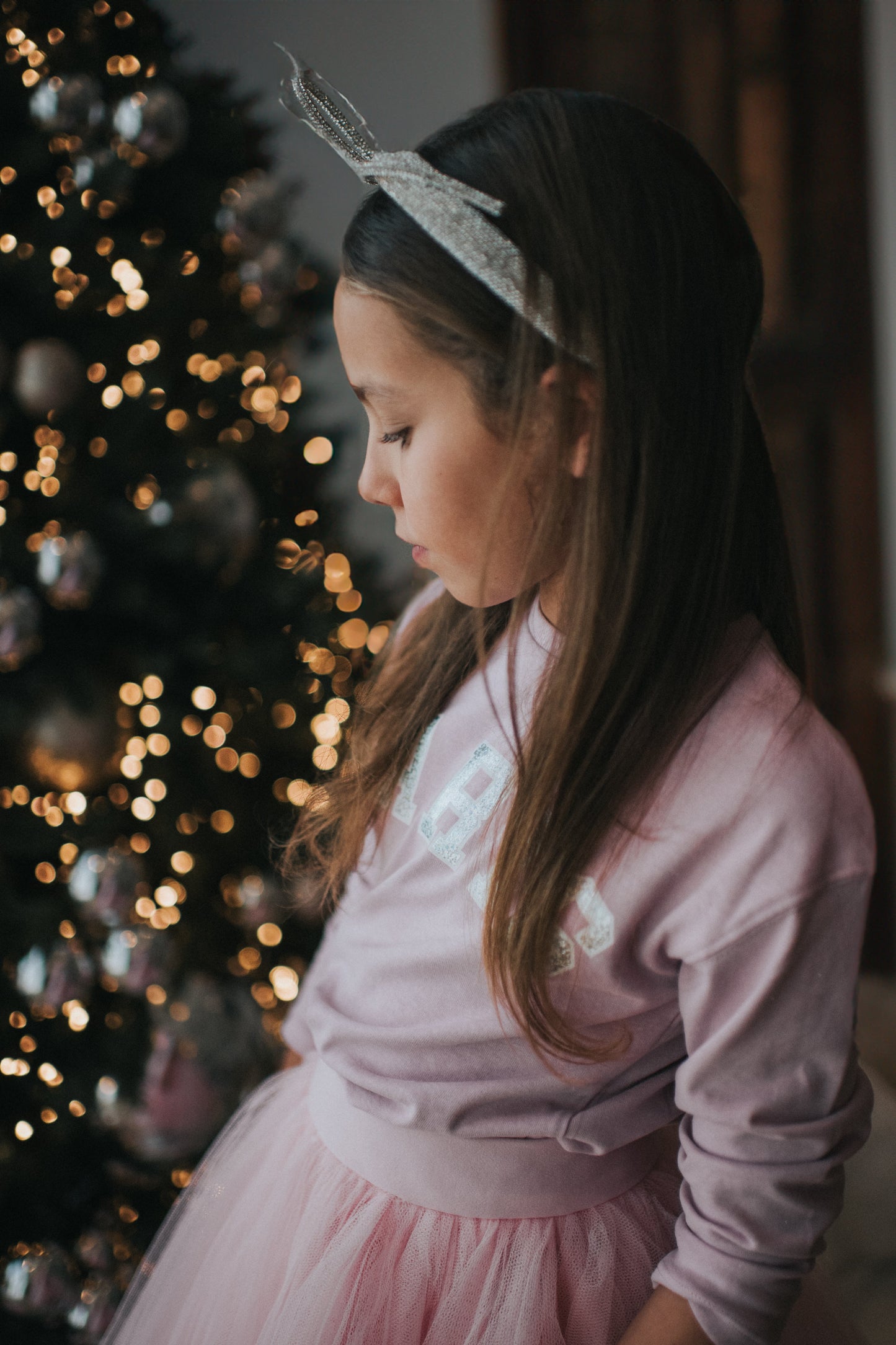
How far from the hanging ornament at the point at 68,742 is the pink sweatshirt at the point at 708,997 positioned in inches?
20.4

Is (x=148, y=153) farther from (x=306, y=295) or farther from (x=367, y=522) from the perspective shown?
(x=367, y=522)

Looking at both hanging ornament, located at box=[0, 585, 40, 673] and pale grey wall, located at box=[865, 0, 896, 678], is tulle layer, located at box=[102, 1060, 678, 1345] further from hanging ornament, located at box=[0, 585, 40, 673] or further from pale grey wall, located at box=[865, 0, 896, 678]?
pale grey wall, located at box=[865, 0, 896, 678]

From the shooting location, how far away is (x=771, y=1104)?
51 cm

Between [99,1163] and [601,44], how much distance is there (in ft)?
6.63

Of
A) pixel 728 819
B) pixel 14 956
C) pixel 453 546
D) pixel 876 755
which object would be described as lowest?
pixel 876 755

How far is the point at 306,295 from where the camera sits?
1.17 meters

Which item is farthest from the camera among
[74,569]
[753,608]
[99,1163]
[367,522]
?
[367,522]

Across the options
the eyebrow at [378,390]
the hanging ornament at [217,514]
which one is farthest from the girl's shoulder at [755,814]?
the hanging ornament at [217,514]

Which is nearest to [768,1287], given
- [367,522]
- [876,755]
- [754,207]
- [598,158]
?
[598,158]

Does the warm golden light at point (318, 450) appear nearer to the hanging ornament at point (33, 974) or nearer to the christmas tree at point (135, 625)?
the christmas tree at point (135, 625)

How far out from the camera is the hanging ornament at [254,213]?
103cm

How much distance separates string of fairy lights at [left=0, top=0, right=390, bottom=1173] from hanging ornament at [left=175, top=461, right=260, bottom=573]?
0.14 ft

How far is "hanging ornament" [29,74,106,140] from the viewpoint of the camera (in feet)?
A: 3.00

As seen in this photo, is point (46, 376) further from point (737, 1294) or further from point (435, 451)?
point (737, 1294)
